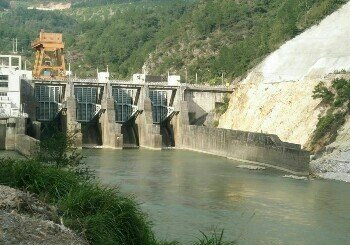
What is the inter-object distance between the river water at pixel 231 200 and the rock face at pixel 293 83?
8.51 m

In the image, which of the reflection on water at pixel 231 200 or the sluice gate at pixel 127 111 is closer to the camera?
the reflection on water at pixel 231 200

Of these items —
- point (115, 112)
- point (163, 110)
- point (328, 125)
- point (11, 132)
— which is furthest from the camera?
point (163, 110)

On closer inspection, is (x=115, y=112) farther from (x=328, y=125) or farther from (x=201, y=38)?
(x=201, y=38)

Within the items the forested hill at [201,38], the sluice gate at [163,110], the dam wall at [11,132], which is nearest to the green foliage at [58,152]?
the dam wall at [11,132]

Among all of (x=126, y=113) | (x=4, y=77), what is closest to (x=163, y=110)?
(x=126, y=113)

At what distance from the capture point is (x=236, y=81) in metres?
72.9

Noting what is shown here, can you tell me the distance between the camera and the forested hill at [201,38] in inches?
2992

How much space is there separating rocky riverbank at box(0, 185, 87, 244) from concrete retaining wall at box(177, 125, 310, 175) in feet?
109

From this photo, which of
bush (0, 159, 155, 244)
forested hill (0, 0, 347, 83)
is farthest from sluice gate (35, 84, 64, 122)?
bush (0, 159, 155, 244)

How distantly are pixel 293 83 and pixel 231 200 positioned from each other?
31.4 m

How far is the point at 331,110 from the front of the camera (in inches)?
2037

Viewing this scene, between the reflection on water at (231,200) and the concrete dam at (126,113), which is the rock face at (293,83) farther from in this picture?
the reflection on water at (231,200)

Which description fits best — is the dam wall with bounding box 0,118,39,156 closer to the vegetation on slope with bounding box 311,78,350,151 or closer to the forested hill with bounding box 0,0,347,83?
the vegetation on slope with bounding box 311,78,350,151

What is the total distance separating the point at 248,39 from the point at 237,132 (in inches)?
1251
